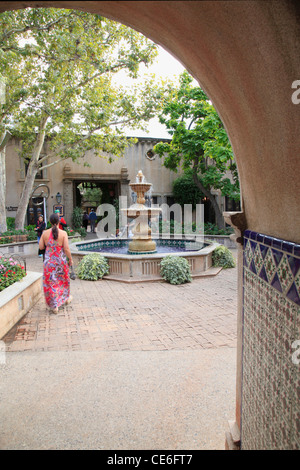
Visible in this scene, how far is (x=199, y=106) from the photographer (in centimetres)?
1733

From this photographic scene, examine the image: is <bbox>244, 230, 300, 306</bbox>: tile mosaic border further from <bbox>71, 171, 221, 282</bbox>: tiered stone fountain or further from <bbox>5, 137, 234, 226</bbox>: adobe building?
<bbox>5, 137, 234, 226</bbox>: adobe building

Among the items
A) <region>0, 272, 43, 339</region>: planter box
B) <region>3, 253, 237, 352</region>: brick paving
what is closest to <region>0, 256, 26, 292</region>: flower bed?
<region>0, 272, 43, 339</region>: planter box

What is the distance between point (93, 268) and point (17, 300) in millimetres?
3545

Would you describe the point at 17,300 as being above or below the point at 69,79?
below

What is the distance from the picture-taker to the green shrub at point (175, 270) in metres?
8.73

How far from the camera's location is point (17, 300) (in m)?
5.78

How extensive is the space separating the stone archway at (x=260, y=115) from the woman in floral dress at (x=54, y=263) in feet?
15.7

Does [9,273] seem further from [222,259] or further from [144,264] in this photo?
[222,259]

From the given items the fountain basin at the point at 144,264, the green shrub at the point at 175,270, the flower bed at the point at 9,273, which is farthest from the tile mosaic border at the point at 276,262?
the fountain basin at the point at 144,264

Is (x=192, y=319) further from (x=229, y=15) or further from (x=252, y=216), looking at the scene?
(x=229, y=15)

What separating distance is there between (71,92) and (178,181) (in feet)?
39.2

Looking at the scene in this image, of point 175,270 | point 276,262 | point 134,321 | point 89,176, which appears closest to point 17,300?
point 134,321

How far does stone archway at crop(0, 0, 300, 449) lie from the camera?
1.39m
